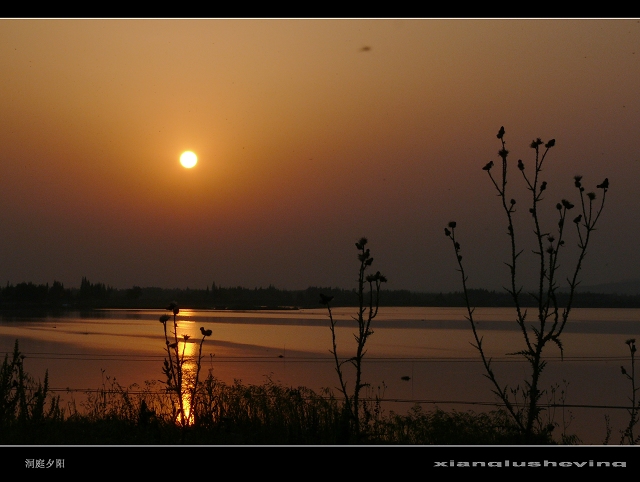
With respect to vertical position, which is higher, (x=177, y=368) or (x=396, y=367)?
(x=177, y=368)

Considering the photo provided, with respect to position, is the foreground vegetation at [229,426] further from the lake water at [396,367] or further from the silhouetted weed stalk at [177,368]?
the lake water at [396,367]

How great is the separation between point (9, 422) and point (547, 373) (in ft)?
52.7

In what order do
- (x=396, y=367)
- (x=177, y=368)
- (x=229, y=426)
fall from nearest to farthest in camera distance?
(x=177, y=368) < (x=229, y=426) < (x=396, y=367)

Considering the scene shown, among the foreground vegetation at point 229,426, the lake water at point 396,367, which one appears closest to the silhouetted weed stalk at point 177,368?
the foreground vegetation at point 229,426

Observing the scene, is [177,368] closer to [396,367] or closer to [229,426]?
[229,426]

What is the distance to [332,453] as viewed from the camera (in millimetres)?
3609

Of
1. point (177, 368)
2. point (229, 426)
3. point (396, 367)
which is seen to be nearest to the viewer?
point (177, 368)

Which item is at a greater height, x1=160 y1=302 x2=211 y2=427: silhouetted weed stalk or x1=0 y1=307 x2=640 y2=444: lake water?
x1=160 y1=302 x2=211 y2=427: silhouetted weed stalk

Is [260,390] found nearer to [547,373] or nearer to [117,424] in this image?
[117,424]

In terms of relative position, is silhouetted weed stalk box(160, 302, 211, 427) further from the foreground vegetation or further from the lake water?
the lake water

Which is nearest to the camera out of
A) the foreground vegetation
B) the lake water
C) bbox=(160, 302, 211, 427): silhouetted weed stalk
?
bbox=(160, 302, 211, 427): silhouetted weed stalk

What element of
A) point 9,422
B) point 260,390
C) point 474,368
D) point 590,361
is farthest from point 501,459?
point 590,361

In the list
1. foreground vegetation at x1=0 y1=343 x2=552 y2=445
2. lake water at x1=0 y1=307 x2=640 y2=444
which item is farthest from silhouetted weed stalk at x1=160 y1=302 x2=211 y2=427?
lake water at x1=0 y1=307 x2=640 y2=444

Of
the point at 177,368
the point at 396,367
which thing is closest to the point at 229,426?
the point at 177,368
